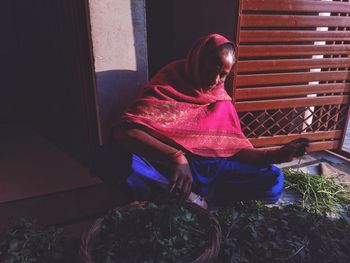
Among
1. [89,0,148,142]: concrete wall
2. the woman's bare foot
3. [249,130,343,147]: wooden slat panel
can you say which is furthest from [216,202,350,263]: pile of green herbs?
[249,130,343,147]: wooden slat panel

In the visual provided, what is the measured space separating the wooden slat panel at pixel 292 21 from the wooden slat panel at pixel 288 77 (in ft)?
1.61

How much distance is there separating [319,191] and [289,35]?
1542 mm

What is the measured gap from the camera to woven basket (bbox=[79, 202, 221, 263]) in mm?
1475

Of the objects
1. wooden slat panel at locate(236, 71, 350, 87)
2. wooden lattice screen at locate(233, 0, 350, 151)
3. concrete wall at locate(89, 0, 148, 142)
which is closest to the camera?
concrete wall at locate(89, 0, 148, 142)

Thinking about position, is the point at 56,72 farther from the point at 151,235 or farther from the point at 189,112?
the point at 151,235

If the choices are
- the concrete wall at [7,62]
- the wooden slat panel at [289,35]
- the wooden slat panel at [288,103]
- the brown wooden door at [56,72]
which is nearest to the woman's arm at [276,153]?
the wooden slat panel at [288,103]

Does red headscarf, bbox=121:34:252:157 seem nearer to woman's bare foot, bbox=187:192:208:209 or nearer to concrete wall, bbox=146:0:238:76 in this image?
woman's bare foot, bbox=187:192:208:209

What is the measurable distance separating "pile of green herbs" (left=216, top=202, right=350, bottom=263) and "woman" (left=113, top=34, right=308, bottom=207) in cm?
30

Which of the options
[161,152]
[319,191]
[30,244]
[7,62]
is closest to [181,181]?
[161,152]

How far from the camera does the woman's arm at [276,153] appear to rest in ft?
→ 6.27

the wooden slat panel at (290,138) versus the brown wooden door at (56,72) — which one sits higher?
the brown wooden door at (56,72)

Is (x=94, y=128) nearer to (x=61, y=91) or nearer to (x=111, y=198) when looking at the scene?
(x=111, y=198)

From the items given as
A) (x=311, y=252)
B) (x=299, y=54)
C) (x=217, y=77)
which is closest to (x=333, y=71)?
(x=299, y=54)

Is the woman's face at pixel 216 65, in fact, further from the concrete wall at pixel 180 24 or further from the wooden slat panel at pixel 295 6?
the concrete wall at pixel 180 24
